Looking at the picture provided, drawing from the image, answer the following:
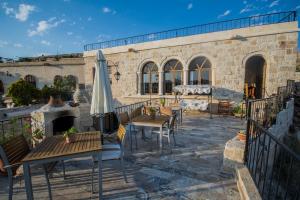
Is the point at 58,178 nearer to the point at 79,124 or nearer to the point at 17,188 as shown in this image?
the point at 17,188

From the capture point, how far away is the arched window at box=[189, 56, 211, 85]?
9539 mm

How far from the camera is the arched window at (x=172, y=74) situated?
10.4m

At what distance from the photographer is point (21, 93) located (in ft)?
33.3

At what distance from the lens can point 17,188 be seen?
2.54 m

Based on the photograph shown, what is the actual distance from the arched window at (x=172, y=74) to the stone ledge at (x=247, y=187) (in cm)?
835

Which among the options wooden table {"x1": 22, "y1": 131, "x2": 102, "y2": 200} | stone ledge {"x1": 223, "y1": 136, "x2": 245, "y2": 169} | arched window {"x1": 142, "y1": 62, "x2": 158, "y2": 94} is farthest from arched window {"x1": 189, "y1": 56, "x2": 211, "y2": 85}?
wooden table {"x1": 22, "y1": 131, "x2": 102, "y2": 200}

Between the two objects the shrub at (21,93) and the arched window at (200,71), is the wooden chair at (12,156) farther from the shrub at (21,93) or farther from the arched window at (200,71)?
the shrub at (21,93)

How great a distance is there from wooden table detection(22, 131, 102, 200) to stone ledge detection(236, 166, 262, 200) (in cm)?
182

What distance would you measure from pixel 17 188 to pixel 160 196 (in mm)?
2169

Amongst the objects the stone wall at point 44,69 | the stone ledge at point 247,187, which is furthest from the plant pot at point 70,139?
the stone wall at point 44,69

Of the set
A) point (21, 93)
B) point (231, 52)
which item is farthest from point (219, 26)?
point (21, 93)

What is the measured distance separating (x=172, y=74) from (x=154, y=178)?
854 cm

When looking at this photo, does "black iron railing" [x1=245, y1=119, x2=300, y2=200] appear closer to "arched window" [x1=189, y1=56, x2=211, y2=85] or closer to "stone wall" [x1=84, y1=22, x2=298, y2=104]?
"stone wall" [x1=84, y1=22, x2=298, y2=104]

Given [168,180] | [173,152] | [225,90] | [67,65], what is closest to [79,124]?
[173,152]
